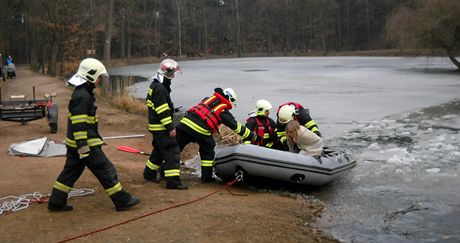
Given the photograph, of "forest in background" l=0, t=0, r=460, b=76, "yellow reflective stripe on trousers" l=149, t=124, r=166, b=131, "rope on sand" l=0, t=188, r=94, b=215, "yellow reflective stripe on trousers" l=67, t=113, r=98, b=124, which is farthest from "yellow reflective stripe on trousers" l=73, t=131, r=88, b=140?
"forest in background" l=0, t=0, r=460, b=76

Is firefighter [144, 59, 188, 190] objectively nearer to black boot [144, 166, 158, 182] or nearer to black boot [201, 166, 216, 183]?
black boot [144, 166, 158, 182]

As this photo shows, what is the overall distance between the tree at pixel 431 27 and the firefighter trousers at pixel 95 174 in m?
26.9

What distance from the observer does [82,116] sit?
17.1 ft

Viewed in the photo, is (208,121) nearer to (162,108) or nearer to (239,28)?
(162,108)

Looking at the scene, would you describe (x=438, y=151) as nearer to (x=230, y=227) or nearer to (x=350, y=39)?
(x=230, y=227)

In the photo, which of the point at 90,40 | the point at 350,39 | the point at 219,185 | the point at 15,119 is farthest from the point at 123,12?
the point at 219,185

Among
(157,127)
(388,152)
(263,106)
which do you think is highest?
(263,106)

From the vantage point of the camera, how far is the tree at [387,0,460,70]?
1128 inches

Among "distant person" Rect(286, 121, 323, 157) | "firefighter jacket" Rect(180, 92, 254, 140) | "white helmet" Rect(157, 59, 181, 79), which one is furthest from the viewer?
"distant person" Rect(286, 121, 323, 157)

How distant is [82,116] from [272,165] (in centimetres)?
270

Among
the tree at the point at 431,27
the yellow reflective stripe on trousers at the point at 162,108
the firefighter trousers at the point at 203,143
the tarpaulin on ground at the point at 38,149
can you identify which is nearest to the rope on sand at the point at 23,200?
the yellow reflective stripe on trousers at the point at 162,108

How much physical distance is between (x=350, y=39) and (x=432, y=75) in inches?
1845

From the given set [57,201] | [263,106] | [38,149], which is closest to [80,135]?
[57,201]

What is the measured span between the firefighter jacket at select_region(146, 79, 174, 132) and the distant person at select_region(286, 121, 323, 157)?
197cm
